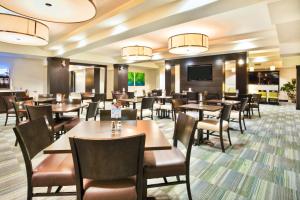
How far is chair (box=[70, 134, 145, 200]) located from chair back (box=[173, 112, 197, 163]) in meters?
0.69

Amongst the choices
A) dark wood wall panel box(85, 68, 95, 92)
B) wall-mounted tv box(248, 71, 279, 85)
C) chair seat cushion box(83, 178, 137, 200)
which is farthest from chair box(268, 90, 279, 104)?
chair seat cushion box(83, 178, 137, 200)

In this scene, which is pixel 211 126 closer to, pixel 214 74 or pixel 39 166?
pixel 39 166

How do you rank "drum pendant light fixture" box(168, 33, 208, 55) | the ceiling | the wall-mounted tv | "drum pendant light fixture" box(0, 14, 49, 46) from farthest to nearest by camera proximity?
the wall-mounted tv < "drum pendant light fixture" box(168, 33, 208, 55) < "drum pendant light fixture" box(0, 14, 49, 46) < the ceiling

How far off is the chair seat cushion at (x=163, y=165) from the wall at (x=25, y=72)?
8133 mm

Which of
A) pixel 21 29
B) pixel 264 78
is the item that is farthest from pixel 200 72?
pixel 264 78

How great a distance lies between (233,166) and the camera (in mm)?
2891

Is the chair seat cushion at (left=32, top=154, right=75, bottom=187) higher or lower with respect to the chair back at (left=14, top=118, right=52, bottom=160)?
lower

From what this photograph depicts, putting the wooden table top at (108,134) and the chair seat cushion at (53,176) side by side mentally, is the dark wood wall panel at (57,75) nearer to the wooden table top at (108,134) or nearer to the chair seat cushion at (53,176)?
the wooden table top at (108,134)

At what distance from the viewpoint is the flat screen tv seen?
9.04 metres

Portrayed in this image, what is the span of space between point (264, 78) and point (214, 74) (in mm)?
8382

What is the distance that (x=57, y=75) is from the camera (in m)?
8.75

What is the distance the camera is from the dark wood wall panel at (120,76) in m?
11.7

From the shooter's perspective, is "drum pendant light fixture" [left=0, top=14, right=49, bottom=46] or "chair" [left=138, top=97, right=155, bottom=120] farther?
"chair" [left=138, top=97, right=155, bottom=120]

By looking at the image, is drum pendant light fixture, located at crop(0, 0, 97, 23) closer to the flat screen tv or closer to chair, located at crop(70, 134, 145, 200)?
chair, located at crop(70, 134, 145, 200)
